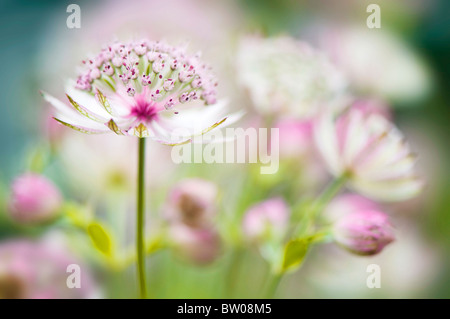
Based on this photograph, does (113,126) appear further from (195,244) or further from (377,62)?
(377,62)

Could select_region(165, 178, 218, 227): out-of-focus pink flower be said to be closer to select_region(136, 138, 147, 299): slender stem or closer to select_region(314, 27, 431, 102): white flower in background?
select_region(136, 138, 147, 299): slender stem

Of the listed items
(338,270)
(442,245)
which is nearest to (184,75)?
(338,270)

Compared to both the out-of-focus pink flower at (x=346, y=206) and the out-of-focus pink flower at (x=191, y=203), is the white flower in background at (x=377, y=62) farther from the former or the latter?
the out-of-focus pink flower at (x=191, y=203)

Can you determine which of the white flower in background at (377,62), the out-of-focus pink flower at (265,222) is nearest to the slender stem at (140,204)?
the out-of-focus pink flower at (265,222)

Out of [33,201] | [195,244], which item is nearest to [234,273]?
[195,244]

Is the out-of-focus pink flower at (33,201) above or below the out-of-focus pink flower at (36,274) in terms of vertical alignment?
above
